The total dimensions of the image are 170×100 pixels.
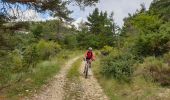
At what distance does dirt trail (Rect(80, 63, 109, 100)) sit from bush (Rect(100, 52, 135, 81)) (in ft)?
3.35

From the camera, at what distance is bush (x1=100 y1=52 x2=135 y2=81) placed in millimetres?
20375

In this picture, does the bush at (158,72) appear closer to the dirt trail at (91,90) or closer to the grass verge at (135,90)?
the grass verge at (135,90)

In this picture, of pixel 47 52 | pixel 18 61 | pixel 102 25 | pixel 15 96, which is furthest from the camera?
pixel 102 25

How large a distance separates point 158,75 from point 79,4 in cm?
518

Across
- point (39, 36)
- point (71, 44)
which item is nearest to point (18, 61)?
point (39, 36)

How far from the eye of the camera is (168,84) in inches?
694

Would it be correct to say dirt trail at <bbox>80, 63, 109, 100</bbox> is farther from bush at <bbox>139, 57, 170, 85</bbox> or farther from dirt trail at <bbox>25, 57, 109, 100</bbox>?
bush at <bbox>139, 57, 170, 85</bbox>

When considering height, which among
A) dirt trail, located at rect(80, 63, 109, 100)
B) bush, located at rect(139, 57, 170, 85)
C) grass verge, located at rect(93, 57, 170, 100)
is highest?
bush, located at rect(139, 57, 170, 85)

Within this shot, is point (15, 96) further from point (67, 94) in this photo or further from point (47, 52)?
point (47, 52)

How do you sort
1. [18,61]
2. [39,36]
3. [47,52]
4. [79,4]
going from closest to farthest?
[79,4]
[18,61]
[47,52]
[39,36]

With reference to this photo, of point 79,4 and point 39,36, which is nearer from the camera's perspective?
point 79,4

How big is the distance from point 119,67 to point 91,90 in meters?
3.17

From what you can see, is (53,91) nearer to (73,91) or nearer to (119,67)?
(73,91)

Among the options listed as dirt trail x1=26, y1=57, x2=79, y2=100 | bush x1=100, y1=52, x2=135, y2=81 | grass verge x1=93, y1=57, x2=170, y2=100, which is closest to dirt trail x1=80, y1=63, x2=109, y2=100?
grass verge x1=93, y1=57, x2=170, y2=100
